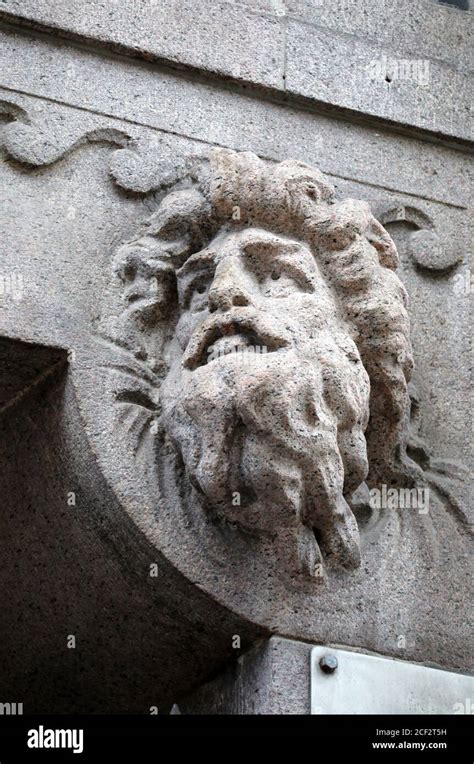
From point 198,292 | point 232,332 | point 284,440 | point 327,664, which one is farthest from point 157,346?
point 327,664

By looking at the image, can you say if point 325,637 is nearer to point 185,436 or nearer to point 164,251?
point 185,436

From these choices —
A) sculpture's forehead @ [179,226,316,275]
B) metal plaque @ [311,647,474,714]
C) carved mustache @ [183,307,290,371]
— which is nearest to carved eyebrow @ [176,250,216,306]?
sculpture's forehead @ [179,226,316,275]

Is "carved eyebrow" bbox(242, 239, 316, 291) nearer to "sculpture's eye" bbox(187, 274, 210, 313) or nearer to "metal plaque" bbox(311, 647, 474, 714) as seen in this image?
"sculpture's eye" bbox(187, 274, 210, 313)

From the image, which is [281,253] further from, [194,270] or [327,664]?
[327,664]

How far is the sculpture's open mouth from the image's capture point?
8.72ft

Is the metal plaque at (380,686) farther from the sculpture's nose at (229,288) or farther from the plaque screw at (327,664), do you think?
the sculpture's nose at (229,288)

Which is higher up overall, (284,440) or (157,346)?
(157,346)

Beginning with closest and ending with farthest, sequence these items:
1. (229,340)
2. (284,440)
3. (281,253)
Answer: (284,440)
(229,340)
(281,253)

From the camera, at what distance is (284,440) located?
8.45ft

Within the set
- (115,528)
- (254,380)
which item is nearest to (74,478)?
(115,528)

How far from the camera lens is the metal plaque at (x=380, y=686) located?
2686 millimetres

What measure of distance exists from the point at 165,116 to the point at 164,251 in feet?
1.21

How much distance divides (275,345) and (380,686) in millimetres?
632

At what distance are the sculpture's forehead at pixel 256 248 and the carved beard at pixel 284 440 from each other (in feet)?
0.67
